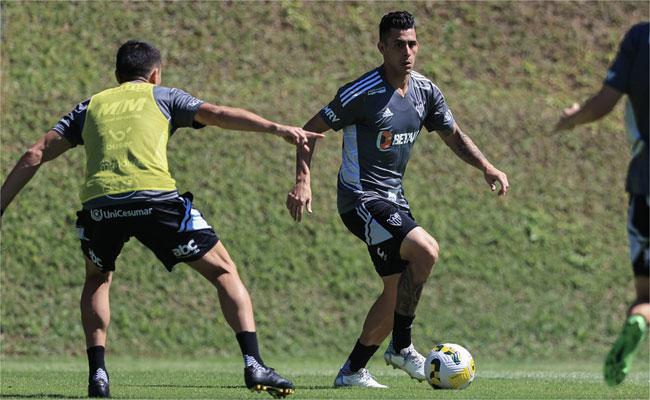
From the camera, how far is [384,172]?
9508mm

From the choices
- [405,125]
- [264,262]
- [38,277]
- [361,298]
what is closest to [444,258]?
[361,298]

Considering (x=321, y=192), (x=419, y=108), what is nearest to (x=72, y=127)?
(x=419, y=108)

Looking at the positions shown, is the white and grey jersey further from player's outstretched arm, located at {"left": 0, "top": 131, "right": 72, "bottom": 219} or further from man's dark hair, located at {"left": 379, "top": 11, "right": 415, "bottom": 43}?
player's outstretched arm, located at {"left": 0, "top": 131, "right": 72, "bottom": 219}

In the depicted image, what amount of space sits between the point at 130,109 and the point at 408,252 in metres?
2.44

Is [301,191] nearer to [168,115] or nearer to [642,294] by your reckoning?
[168,115]

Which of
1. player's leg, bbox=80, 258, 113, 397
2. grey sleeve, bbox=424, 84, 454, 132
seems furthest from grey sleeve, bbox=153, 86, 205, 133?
grey sleeve, bbox=424, 84, 454, 132

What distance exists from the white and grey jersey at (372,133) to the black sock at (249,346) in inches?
77.3

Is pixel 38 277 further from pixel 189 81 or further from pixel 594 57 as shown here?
pixel 594 57

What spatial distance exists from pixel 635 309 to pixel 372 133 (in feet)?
11.3

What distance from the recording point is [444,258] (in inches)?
668

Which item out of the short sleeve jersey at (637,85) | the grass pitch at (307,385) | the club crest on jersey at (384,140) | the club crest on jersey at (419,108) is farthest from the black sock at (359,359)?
the short sleeve jersey at (637,85)

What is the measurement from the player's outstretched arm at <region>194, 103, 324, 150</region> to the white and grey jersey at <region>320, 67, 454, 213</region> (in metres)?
1.67

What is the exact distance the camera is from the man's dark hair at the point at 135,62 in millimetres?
8133

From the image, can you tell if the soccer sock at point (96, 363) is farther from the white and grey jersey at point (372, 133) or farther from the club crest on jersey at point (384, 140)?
the club crest on jersey at point (384, 140)
